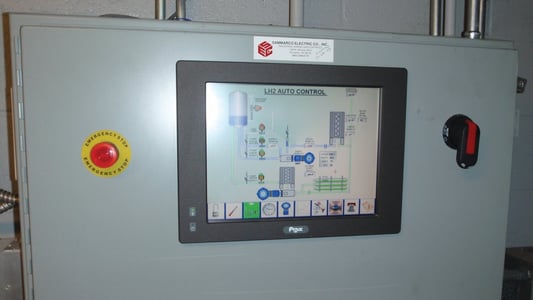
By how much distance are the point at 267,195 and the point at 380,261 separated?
0.31 metres

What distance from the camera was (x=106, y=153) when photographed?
600 millimetres

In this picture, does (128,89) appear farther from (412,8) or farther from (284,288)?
(412,8)

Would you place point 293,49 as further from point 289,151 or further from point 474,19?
point 474,19

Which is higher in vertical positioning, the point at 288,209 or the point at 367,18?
the point at 367,18

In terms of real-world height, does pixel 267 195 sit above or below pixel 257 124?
below

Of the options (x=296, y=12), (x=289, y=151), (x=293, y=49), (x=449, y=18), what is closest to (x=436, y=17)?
(x=449, y=18)

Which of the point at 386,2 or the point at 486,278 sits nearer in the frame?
the point at 486,278

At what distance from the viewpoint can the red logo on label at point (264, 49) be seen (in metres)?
0.64

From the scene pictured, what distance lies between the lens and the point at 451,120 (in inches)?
27.9

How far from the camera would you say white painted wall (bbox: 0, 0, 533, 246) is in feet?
2.99

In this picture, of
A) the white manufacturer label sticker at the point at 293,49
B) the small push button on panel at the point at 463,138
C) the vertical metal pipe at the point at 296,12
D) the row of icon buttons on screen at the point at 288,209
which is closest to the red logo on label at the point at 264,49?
the white manufacturer label sticker at the point at 293,49

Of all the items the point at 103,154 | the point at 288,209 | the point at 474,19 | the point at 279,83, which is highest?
the point at 474,19

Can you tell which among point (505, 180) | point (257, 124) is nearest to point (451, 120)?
point (505, 180)

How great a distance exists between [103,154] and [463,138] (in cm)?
76
